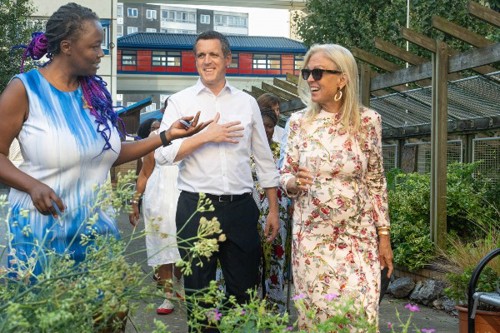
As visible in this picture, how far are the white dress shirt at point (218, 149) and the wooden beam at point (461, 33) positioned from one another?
5.61 m

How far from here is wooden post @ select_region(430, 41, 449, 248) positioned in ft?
38.6

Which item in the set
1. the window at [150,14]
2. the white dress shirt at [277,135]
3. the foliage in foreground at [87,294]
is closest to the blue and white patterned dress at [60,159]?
the foliage in foreground at [87,294]

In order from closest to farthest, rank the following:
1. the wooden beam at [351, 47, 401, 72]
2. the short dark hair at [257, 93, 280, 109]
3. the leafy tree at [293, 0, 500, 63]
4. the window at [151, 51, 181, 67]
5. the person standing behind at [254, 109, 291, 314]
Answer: the person standing behind at [254, 109, 291, 314] < the short dark hair at [257, 93, 280, 109] < the wooden beam at [351, 47, 401, 72] < the leafy tree at [293, 0, 500, 63] < the window at [151, 51, 181, 67]

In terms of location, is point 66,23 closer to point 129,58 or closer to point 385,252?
point 385,252

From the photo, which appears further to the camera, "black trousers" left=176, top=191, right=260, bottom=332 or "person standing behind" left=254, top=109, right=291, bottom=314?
"person standing behind" left=254, top=109, right=291, bottom=314

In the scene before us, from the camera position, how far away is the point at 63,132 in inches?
154

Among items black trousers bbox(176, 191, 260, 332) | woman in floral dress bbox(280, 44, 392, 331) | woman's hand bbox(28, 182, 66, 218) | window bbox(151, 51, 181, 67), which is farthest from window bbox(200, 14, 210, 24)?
woman's hand bbox(28, 182, 66, 218)

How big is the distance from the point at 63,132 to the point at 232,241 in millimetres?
2094

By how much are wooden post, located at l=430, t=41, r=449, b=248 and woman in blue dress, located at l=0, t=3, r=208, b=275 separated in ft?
26.4

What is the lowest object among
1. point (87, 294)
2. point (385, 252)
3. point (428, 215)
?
point (428, 215)

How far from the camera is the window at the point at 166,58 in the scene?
290 ft

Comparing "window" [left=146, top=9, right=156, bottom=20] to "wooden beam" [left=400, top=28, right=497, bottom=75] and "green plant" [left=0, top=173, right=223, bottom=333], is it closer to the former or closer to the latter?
"wooden beam" [left=400, top=28, right=497, bottom=75]

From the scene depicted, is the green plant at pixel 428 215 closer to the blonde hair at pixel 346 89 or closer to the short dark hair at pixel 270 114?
the short dark hair at pixel 270 114

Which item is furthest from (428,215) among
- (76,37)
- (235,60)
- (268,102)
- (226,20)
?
(226,20)
